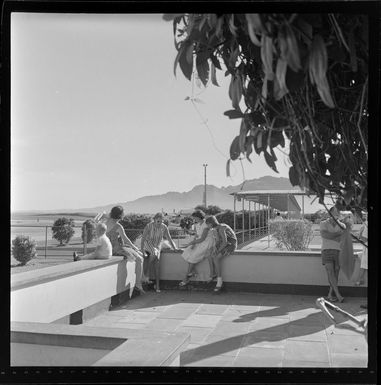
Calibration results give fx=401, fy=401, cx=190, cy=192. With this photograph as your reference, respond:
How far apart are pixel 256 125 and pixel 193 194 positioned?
30 cm

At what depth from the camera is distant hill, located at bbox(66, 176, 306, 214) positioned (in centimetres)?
119

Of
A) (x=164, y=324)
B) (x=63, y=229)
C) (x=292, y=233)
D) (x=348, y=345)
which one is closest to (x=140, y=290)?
(x=164, y=324)

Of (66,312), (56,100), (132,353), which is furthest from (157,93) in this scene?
(66,312)

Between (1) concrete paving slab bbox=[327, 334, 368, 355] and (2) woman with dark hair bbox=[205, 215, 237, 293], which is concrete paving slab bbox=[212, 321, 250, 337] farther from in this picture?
(1) concrete paving slab bbox=[327, 334, 368, 355]

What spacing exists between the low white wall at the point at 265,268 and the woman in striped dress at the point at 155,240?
0.08 feet

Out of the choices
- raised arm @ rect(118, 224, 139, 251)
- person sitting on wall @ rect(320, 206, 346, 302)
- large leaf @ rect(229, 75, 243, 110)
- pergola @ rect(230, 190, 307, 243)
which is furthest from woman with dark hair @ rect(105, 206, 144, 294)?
person sitting on wall @ rect(320, 206, 346, 302)

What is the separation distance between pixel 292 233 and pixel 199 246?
0.36 m

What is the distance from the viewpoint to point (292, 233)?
1481 millimetres

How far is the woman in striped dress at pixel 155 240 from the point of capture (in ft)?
4.10

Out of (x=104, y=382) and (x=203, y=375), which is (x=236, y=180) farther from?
(x=104, y=382)

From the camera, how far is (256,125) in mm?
1035

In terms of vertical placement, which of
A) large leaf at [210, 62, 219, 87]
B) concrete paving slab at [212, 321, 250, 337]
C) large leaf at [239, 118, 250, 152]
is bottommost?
concrete paving slab at [212, 321, 250, 337]

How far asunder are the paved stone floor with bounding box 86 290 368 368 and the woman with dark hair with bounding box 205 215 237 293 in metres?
0.09

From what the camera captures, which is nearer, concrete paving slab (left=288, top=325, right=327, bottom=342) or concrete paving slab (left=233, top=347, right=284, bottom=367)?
concrete paving slab (left=233, top=347, right=284, bottom=367)
